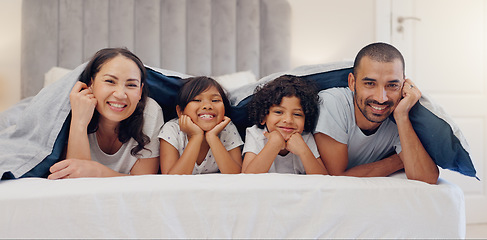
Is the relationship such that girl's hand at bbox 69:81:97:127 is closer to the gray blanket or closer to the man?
the gray blanket

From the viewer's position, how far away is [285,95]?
1305mm

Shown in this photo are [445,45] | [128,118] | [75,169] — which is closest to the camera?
[75,169]

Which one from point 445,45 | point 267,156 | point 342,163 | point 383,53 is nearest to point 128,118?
point 267,156

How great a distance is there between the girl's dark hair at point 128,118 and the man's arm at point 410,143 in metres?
0.77

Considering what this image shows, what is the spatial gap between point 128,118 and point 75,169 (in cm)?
28

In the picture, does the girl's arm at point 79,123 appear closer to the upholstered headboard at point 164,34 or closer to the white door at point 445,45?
the upholstered headboard at point 164,34

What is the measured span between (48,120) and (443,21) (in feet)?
9.00

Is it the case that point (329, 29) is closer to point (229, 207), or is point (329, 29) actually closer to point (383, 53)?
point (383, 53)

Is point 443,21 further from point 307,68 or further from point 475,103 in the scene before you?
point 307,68

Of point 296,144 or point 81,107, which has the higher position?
point 81,107

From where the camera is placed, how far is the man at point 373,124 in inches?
42.4

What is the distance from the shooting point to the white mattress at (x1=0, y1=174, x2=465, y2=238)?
781 mm

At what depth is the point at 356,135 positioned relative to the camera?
1.25 m

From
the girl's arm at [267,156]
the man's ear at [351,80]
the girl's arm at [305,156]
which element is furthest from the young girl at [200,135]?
the man's ear at [351,80]
